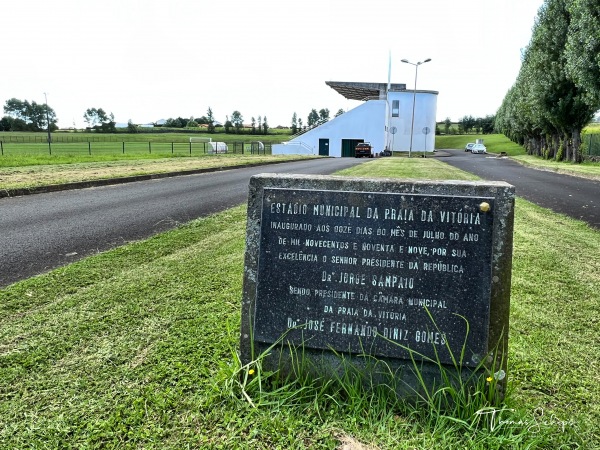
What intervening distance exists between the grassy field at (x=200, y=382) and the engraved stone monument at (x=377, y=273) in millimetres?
284

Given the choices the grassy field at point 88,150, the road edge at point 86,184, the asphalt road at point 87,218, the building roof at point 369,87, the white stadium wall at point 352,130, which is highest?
the building roof at point 369,87

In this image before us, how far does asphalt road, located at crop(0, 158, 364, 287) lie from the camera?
233 inches

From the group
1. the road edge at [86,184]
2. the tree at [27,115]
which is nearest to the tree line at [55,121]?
the tree at [27,115]

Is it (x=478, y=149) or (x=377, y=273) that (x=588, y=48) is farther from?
(x=478, y=149)

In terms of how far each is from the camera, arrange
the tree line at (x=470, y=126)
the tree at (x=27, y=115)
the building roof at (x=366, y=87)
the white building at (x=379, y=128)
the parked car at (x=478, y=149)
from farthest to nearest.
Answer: the tree line at (x=470, y=126), the tree at (x=27, y=115), the building roof at (x=366, y=87), the parked car at (x=478, y=149), the white building at (x=379, y=128)

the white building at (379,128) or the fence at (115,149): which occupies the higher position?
the white building at (379,128)

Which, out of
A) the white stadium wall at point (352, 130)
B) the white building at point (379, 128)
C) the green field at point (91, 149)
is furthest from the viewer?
the white building at point (379, 128)

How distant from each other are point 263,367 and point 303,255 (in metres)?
0.70

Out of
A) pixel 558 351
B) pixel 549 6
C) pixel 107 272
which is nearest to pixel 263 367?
pixel 558 351

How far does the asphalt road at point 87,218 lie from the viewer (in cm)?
591

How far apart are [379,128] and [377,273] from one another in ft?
210

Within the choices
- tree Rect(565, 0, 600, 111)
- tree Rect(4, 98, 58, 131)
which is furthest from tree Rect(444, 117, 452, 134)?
tree Rect(565, 0, 600, 111)

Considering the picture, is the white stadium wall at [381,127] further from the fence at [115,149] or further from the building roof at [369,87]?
the fence at [115,149]

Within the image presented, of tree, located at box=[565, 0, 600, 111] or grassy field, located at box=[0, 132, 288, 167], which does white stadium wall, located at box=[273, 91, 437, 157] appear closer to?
grassy field, located at box=[0, 132, 288, 167]
